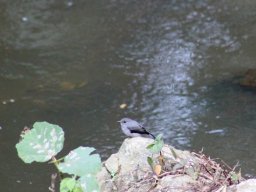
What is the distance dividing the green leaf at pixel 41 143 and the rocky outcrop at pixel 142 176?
0.65m

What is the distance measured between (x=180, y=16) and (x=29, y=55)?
5.04 feet

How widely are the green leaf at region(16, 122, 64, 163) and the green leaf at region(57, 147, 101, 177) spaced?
1.3 inches

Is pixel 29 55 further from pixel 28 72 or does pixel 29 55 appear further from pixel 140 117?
pixel 140 117

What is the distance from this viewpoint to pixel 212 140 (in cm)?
365

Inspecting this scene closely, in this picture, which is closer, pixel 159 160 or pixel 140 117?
pixel 159 160

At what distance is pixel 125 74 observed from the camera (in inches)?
178

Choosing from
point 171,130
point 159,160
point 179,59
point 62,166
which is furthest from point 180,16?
point 62,166

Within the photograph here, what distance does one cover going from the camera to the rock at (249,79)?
4.18 meters

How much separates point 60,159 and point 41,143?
6cm

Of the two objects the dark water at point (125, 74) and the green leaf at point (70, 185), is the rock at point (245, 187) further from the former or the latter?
the dark water at point (125, 74)

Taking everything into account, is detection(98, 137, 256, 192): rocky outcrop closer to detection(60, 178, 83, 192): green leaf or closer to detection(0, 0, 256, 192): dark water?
detection(60, 178, 83, 192): green leaf

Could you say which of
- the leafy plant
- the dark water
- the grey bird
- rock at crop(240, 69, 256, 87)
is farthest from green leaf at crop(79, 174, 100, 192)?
rock at crop(240, 69, 256, 87)

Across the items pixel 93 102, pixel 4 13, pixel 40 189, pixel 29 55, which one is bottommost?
pixel 40 189

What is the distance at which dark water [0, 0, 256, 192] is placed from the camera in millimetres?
3711
